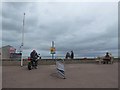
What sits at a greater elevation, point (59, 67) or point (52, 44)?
point (52, 44)

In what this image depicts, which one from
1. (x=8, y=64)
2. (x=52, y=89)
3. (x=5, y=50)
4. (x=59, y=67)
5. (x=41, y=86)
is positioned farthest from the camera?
(x=5, y=50)

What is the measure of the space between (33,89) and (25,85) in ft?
3.08

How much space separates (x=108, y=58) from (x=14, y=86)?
15733 mm

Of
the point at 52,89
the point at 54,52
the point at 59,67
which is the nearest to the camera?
the point at 52,89

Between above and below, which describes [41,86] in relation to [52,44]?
below

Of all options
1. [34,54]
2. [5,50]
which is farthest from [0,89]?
[5,50]

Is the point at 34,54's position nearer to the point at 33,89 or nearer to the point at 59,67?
the point at 59,67

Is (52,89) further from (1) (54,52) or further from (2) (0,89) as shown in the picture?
(1) (54,52)

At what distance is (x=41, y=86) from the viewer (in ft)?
29.0

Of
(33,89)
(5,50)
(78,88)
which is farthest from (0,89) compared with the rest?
(5,50)

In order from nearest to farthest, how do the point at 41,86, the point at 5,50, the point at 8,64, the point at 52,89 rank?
the point at 52,89 < the point at 41,86 < the point at 8,64 < the point at 5,50

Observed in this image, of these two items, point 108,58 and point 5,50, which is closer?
point 108,58

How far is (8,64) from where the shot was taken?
19359 mm

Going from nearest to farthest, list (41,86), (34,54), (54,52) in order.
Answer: (41,86)
(34,54)
(54,52)
